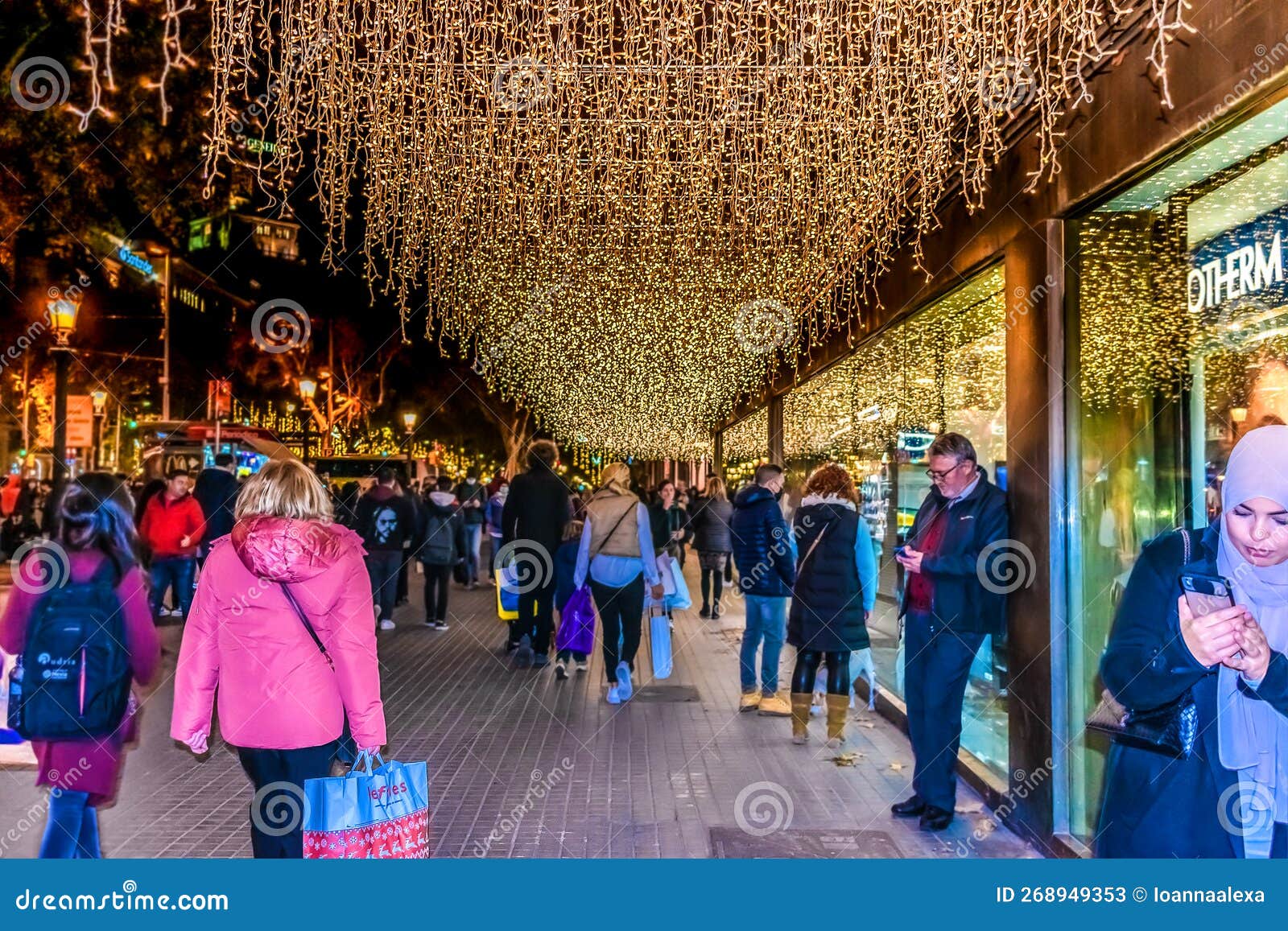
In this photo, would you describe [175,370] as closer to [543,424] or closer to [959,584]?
[543,424]

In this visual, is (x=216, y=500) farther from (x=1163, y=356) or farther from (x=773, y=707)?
(x=1163, y=356)

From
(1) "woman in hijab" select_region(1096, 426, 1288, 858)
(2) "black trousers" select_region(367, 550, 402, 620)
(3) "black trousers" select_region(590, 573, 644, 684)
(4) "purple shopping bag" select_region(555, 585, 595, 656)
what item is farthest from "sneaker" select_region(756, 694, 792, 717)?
(2) "black trousers" select_region(367, 550, 402, 620)

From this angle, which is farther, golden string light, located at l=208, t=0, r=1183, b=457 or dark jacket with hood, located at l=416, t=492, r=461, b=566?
dark jacket with hood, located at l=416, t=492, r=461, b=566

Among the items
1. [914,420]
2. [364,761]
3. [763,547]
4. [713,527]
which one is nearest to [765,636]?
[763,547]

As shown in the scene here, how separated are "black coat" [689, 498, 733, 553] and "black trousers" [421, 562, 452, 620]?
135 inches

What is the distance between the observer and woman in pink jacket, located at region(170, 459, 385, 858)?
3949 mm

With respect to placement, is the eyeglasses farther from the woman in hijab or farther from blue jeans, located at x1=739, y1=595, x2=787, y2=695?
blue jeans, located at x1=739, y1=595, x2=787, y2=695

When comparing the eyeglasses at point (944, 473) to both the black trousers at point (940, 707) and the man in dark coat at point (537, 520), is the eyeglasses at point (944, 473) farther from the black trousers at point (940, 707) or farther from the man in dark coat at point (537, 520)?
the man in dark coat at point (537, 520)

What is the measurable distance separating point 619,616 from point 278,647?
5.90m

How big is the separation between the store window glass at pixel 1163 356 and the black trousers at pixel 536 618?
6473mm

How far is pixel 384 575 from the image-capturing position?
1344 cm

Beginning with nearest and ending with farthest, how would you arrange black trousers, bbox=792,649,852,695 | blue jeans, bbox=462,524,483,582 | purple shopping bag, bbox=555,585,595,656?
black trousers, bbox=792,649,852,695 → purple shopping bag, bbox=555,585,595,656 → blue jeans, bbox=462,524,483,582

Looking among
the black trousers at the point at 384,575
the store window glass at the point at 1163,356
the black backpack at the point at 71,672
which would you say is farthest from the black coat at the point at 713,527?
the black backpack at the point at 71,672

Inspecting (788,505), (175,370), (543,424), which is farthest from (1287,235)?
(175,370)
